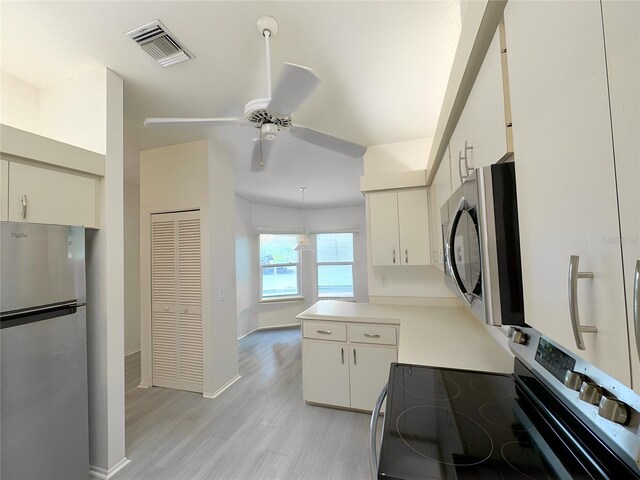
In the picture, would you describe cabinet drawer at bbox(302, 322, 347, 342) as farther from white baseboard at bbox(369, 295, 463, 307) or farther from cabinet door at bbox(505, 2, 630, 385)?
cabinet door at bbox(505, 2, 630, 385)

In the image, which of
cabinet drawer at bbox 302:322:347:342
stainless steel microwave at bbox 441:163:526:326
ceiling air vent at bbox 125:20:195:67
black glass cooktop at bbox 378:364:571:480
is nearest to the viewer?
stainless steel microwave at bbox 441:163:526:326

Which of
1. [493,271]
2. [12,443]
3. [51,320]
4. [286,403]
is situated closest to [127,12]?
[51,320]

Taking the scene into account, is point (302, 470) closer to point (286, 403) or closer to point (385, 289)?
point (286, 403)

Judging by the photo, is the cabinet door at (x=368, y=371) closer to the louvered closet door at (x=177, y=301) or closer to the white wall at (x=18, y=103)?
the louvered closet door at (x=177, y=301)

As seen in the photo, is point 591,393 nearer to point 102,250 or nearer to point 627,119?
point 627,119

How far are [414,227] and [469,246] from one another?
1873 mm

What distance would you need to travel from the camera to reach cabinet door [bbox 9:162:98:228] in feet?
4.59

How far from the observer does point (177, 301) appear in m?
2.90

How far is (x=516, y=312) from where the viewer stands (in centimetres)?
65

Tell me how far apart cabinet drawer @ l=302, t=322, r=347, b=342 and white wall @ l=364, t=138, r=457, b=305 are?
2.13 feet

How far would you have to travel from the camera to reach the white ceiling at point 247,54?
1.35m

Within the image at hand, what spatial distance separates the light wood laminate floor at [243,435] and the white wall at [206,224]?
31 centimetres

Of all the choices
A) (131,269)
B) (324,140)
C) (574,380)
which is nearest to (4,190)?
(324,140)

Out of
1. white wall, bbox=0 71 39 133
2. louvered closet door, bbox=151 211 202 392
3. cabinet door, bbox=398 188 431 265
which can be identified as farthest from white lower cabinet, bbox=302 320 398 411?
white wall, bbox=0 71 39 133
